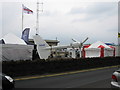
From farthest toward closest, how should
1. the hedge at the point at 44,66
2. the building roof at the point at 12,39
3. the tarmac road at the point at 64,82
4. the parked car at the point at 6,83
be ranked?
1. the building roof at the point at 12,39
2. the hedge at the point at 44,66
3. the tarmac road at the point at 64,82
4. the parked car at the point at 6,83

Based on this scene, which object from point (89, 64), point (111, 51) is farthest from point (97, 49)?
point (89, 64)

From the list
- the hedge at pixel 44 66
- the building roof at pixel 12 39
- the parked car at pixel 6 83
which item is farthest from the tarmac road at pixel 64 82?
the building roof at pixel 12 39

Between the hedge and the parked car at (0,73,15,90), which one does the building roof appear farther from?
the parked car at (0,73,15,90)

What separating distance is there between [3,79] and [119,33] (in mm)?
19048

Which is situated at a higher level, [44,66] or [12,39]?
[12,39]

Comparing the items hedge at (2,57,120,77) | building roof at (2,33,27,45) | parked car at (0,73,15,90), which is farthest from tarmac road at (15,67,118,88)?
building roof at (2,33,27,45)

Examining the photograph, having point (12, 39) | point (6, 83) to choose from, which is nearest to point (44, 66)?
point (6, 83)

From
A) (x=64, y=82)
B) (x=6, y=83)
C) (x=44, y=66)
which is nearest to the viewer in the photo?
(x=6, y=83)

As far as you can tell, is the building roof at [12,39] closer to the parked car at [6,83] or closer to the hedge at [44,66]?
the hedge at [44,66]

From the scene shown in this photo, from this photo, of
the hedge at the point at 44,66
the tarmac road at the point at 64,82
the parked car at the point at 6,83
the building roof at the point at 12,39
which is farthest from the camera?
the building roof at the point at 12,39

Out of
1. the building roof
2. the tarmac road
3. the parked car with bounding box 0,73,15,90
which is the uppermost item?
the building roof

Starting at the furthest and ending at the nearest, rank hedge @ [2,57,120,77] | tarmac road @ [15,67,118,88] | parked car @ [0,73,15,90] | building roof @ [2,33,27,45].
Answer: building roof @ [2,33,27,45]
hedge @ [2,57,120,77]
tarmac road @ [15,67,118,88]
parked car @ [0,73,15,90]

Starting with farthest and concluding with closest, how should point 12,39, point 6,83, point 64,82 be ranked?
point 12,39
point 64,82
point 6,83

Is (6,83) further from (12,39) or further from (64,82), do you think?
(12,39)
